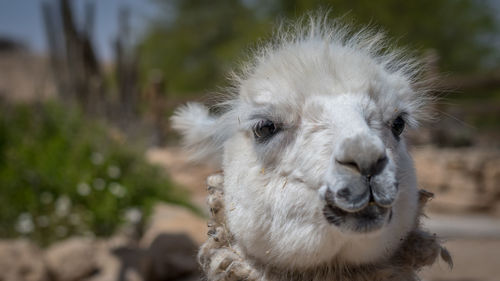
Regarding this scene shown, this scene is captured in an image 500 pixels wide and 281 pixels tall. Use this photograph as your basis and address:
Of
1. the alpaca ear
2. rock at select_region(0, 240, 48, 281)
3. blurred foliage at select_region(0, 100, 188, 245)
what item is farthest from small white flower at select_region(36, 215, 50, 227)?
the alpaca ear

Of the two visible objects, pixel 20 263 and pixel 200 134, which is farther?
pixel 20 263

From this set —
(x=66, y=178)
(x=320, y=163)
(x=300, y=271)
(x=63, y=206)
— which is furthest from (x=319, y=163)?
(x=66, y=178)

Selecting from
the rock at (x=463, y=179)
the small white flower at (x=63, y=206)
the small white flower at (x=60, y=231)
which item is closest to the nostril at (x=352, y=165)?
the small white flower at (x=60, y=231)

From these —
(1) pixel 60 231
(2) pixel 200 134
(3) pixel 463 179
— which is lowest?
(2) pixel 200 134

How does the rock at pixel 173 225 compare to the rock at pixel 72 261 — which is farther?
the rock at pixel 173 225

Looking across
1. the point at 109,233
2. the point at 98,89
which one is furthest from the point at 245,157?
the point at 98,89

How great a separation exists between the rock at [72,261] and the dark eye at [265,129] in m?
3.56

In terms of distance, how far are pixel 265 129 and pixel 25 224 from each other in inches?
180

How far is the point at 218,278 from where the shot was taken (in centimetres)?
203

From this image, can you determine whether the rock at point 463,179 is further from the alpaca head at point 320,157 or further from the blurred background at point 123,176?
the alpaca head at point 320,157

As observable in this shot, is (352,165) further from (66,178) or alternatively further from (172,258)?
(66,178)

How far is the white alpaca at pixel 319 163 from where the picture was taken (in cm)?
154

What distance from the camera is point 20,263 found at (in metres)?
4.47

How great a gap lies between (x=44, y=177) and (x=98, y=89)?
16.6 ft
